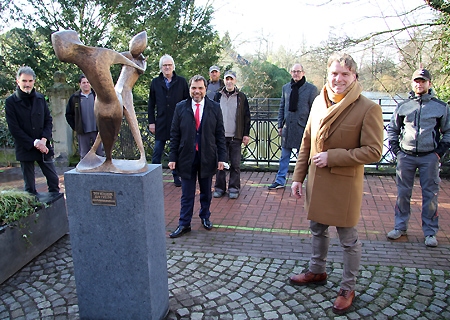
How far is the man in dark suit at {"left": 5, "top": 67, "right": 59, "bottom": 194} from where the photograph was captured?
517 centimetres

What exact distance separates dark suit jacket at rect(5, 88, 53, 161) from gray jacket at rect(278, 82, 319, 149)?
364cm

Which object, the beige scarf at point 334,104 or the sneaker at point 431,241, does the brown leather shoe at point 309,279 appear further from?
the sneaker at point 431,241

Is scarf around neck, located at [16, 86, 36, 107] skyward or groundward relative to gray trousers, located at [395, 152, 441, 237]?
skyward

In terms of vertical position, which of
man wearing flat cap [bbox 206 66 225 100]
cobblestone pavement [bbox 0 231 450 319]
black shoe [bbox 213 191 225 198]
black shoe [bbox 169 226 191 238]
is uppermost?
man wearing flat cap [bbox 206 66 225 100]

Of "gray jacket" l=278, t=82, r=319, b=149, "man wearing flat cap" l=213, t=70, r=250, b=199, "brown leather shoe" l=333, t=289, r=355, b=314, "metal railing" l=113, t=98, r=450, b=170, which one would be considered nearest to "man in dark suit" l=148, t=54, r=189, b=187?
"man wearing flat cap" l=213, t=70, r=250, b=199

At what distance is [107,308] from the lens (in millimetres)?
3102

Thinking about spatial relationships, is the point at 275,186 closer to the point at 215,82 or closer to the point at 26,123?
the point at 215,82

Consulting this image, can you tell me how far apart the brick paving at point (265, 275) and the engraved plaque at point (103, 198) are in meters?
1.07

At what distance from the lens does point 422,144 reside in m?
4.38

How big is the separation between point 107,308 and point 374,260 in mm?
2651

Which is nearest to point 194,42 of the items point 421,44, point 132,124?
point 421,44

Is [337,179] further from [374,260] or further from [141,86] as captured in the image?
[141,86]

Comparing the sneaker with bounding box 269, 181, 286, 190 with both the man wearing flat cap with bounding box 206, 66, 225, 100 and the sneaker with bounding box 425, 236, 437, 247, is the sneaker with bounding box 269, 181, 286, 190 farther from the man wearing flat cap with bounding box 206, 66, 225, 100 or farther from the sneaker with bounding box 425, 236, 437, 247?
the sneaker with bounding box 425, 236, 437, 247

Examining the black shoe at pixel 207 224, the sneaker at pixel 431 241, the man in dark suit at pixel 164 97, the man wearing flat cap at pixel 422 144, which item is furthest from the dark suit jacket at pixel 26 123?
the sneaker at pixel 431 241
